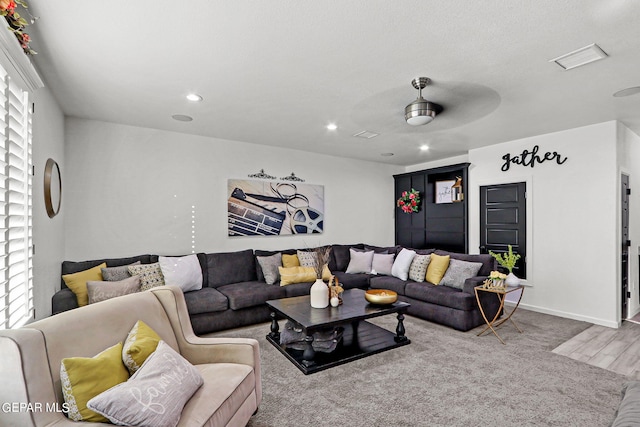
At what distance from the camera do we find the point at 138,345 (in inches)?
65.5

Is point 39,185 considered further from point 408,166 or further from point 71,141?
point 408,166

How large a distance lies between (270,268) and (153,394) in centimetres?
315

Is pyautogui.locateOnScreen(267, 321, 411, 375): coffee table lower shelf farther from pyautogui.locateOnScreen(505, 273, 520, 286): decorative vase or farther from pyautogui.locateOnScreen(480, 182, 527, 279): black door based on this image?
pyautogui.locateOnScreen(480, 182, 527, 279): black door

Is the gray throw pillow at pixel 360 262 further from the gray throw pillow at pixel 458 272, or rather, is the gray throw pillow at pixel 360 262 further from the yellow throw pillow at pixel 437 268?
the gray throw pillow at pixel 458 272

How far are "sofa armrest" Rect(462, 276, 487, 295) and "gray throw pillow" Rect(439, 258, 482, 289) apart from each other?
14 cm

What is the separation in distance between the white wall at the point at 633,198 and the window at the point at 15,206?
6.12m

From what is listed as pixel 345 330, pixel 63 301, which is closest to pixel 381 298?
pixel 345 330

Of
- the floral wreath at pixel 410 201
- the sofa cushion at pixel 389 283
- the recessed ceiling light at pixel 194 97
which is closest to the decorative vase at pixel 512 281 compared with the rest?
the sofa cushion at pixel 389 283

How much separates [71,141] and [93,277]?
1717 mm

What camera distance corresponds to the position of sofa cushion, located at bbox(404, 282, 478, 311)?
149 inches

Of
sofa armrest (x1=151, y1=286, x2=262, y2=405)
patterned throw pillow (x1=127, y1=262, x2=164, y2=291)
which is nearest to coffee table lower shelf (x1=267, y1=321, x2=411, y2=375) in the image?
sofa armrest (x1=151, y1=286, x2=262, y2=405)

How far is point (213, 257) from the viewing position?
4457 millimetres

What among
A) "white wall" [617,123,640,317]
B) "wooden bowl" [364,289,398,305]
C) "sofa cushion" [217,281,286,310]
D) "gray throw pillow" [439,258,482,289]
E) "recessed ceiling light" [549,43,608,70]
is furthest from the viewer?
"white wall" [617,123,640,317]

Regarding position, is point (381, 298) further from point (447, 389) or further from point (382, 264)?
point (382, 264)
